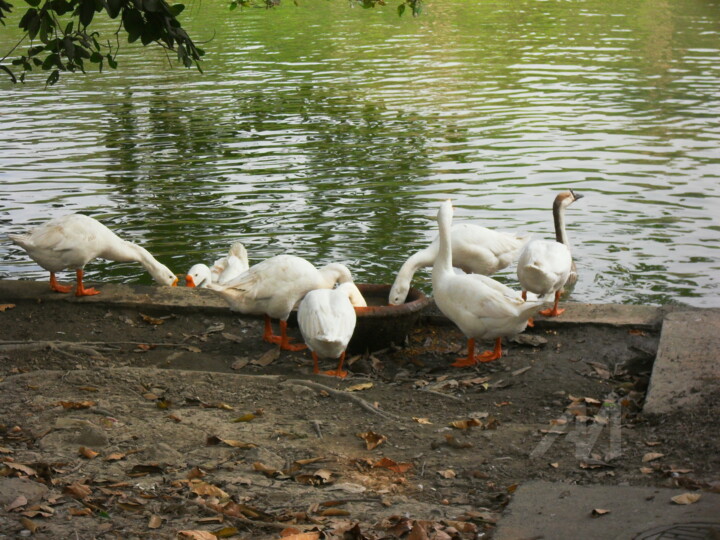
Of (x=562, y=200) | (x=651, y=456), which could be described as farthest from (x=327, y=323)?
(x=562, y=200)

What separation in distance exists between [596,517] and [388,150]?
12391 mm

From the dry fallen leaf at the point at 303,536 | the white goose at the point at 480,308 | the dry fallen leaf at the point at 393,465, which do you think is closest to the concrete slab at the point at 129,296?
the white goose at the point at 480,308

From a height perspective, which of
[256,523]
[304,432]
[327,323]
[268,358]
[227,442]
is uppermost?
[327,323]

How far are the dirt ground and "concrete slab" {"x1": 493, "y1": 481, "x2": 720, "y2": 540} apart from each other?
219 mm

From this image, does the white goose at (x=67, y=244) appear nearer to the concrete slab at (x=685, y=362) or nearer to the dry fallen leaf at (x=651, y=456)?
the concrete slab at (x=685, y=362)

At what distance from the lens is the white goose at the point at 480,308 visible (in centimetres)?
738

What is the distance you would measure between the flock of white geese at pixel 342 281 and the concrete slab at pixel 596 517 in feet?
8.26

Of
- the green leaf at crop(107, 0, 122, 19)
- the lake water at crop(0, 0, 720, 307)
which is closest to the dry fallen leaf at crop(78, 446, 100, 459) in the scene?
the green leaf at crop(107, 0, 122, 19)

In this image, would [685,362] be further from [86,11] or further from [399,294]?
[86,11]

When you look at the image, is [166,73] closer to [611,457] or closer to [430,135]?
[430,135]

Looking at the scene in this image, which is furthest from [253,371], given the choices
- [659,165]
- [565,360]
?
[659,165]

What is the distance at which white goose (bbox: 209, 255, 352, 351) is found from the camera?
803 centimetres

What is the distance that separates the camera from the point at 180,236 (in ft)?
41.0

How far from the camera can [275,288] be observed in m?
8.03
